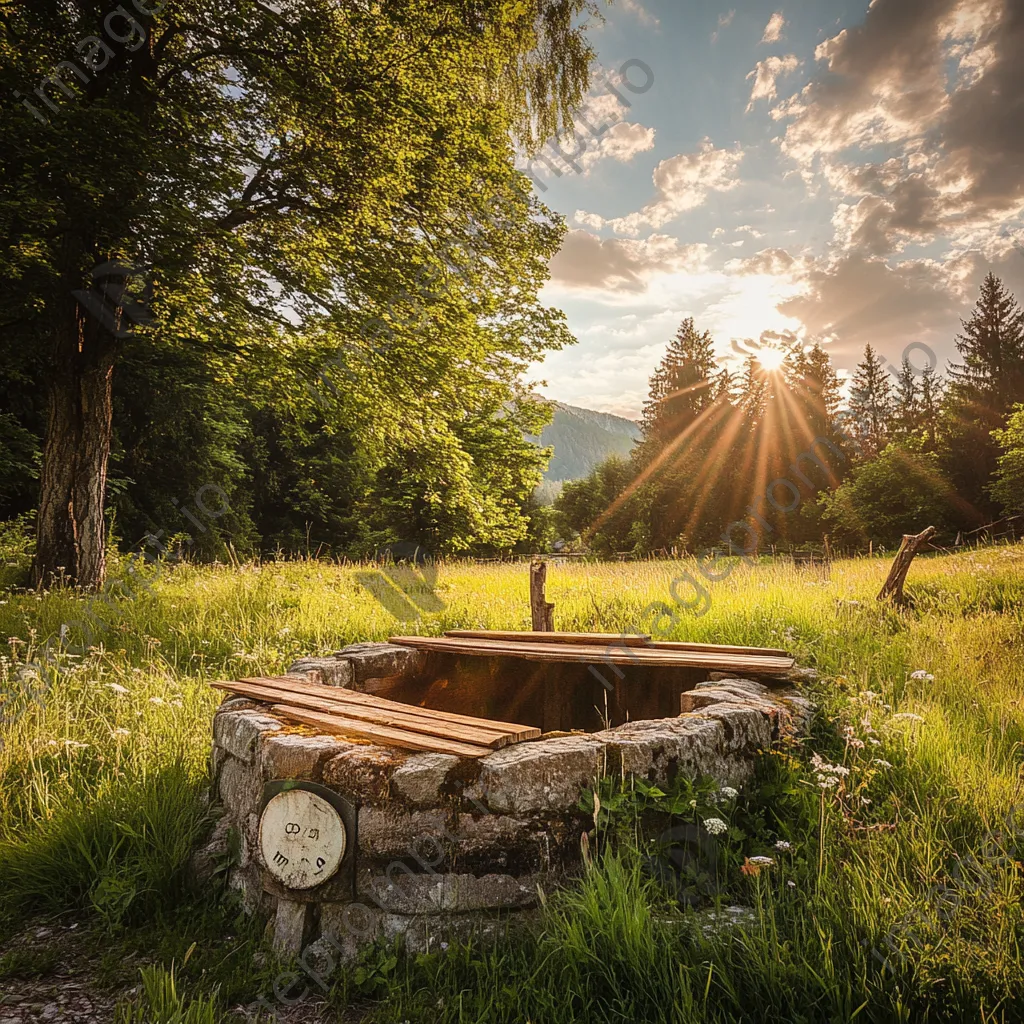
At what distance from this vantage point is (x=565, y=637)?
4.97m

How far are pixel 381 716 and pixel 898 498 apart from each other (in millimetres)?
27786

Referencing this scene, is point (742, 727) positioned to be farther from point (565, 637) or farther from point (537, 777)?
point (565, 637)

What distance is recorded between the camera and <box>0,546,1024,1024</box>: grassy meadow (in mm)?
1933

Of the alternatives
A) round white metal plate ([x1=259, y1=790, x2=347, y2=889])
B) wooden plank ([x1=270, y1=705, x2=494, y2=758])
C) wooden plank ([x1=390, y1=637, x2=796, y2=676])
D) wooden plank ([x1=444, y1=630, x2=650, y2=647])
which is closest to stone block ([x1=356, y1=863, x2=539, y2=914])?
round white metal plate ([x1=259, y1=790, x2=347, y2=889])

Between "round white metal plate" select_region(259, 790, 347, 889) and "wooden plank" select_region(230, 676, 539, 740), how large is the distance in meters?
0.72

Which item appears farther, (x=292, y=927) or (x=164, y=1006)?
(x=292, y=927)

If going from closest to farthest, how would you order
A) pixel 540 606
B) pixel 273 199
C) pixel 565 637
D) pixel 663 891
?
pixel 663 891 → pixel 565 637 → pixel 540 606 → pixel 273 199

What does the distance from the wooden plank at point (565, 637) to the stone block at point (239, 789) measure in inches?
84.4

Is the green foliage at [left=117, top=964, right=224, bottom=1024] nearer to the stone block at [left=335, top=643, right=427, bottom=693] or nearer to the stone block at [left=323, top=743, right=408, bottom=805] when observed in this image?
the stone block at [left=323, top=743, right=408, bottom=805]

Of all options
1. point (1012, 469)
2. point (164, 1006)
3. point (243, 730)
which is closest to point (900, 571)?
point (243, 730)

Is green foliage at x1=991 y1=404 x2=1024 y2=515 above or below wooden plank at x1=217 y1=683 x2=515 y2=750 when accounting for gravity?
above

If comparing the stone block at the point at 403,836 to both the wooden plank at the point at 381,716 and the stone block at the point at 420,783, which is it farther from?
the wooden plank at the point at 381,716

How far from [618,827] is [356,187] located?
7.86m

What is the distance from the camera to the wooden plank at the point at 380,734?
104 inches
